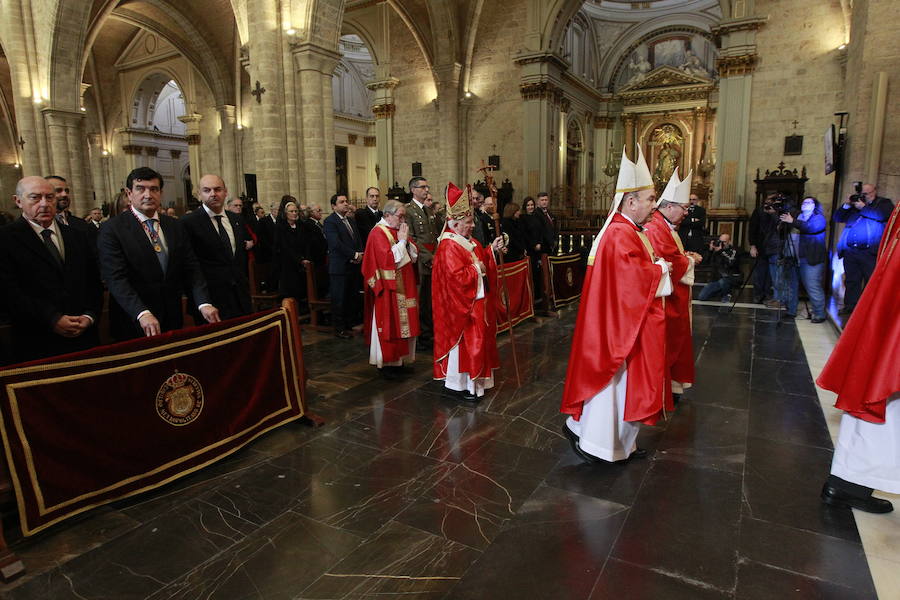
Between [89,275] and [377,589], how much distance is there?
3.03 m

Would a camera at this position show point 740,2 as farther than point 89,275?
Yes

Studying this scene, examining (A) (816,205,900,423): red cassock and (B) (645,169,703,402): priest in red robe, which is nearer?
(A) (816,205,900,423): red cassock

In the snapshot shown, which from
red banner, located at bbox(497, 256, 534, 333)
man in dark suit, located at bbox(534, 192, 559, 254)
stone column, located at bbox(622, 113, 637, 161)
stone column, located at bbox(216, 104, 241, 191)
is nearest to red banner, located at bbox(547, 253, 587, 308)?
man in dark suit, located at bbox(534, 192, 559, 254)

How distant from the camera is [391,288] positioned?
208 inches

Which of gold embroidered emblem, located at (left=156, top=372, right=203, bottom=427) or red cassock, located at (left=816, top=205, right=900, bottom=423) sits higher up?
red cassock, located at (left=816, top=205, right=900, bottom=423)

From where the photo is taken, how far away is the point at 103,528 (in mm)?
2875

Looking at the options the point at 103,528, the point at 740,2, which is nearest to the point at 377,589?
the point at 103,528

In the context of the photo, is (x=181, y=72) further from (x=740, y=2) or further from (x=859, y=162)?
(x=859, y=162)

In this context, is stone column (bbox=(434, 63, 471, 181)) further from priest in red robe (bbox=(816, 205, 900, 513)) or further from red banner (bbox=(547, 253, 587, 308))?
priest in red robe (bbox=(816, 205, 900, 513))

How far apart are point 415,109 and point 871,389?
17.4 metres

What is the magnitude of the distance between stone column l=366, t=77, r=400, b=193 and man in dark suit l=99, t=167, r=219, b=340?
51.3ft

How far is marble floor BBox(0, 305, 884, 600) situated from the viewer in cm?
241

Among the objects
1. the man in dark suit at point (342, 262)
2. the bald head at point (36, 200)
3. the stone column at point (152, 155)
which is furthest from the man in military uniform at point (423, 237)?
the stone column at point (152, 155)

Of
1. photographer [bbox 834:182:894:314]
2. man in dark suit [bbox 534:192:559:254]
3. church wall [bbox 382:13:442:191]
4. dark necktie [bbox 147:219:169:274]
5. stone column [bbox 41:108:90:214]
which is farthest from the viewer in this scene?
church wall [bbox 382:13:442:191]
